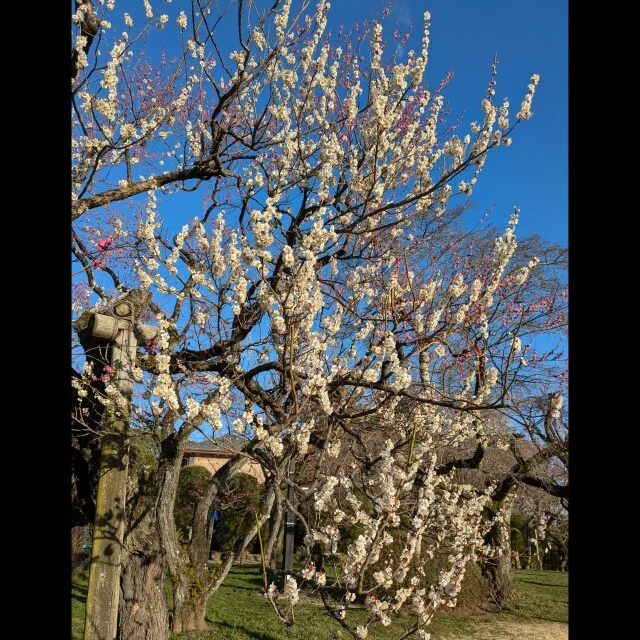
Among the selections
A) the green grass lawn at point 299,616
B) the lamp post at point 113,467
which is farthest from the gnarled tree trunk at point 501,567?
the lamp post at point 113,467

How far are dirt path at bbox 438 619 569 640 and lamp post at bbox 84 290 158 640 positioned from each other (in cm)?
526

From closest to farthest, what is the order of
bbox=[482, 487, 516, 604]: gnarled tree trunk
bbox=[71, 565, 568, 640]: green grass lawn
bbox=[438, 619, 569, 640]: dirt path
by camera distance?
bbox=[71, 565, 568, 640]: green grass lawn < bbox=[438, 619, 569, 640]: dirt path < bbox=[482, 487, 516, 604]: gnarled tree trunk

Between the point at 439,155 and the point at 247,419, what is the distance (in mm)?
2249

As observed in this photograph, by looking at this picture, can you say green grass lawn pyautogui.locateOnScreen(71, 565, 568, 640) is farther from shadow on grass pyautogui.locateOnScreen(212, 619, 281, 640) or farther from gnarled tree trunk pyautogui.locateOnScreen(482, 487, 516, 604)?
gnarled tree trunk pyautogui.locateOnScreen(482, 487, 516, 604)

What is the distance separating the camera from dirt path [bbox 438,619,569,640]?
723 cm

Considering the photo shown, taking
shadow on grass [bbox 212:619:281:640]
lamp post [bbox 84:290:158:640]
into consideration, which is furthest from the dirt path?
lamp post [bbox 84:290:158:640]

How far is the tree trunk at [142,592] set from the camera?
416 cm

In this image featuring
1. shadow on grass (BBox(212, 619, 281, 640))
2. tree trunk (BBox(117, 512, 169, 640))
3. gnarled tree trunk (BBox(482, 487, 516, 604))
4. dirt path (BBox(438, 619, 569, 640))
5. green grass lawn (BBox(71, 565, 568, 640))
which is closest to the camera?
tree trunk (BBox(117, 512, 169, 640))

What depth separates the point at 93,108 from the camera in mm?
3809

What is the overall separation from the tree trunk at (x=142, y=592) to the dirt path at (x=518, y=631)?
411 cm

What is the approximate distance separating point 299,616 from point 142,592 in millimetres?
3856

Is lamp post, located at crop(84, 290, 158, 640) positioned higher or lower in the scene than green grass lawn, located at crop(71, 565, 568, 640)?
higher
